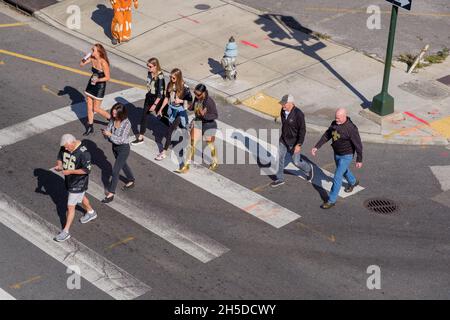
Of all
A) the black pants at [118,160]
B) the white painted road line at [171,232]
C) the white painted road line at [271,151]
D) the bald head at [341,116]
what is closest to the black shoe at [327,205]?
the white painted road line at [271,151]

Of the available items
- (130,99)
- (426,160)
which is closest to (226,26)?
(130,99)

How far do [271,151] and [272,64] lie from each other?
4.15 metres

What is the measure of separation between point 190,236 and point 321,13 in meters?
10.9

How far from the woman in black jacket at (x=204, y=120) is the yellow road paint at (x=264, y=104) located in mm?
2378

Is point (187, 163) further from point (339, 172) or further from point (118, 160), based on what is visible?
point (339, 172)

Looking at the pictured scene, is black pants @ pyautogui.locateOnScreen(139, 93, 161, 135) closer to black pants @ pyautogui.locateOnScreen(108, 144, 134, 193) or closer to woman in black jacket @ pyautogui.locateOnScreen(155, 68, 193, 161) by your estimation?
woman in black jacket @ pyautogui.locateOnScreen(155, 68, 193, 161)

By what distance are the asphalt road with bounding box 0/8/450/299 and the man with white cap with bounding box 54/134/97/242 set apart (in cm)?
48

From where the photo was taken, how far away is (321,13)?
23.0 m

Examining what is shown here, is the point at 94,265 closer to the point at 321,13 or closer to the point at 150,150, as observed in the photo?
the point at 150,150

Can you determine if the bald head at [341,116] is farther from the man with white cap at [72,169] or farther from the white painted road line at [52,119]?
the white painted road line at [52,119]

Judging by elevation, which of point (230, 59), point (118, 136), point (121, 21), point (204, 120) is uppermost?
point (118, 136)

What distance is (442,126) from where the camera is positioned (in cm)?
1777

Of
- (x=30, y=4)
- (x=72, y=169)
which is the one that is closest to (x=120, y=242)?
(x=72, y=169)

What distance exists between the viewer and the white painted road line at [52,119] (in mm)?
17094
